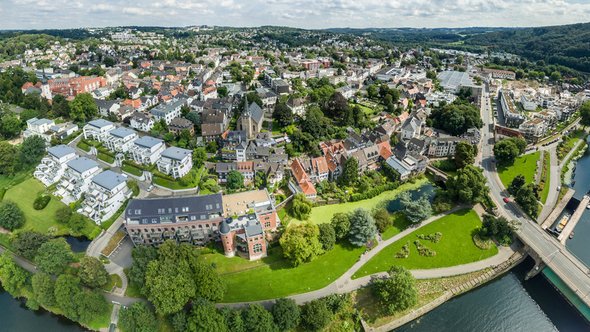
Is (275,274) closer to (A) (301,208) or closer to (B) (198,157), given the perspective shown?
(A) (301,208)

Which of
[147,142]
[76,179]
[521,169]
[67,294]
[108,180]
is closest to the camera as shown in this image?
[67,294]

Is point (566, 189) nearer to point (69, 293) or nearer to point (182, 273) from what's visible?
point (182, 273)

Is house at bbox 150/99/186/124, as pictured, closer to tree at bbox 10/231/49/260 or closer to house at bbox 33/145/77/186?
house at bbox 33/145/77/186

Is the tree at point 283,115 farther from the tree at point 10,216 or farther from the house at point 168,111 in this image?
the tree at point 10,216

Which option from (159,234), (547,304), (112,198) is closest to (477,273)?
(547,304)

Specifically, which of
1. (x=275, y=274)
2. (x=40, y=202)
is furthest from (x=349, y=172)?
(x=40, y=202)

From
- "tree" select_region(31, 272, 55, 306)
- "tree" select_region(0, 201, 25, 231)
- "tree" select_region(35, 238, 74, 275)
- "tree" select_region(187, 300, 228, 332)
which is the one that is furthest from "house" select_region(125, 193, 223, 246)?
"tree" select_region(0, 201, 25, 231)
